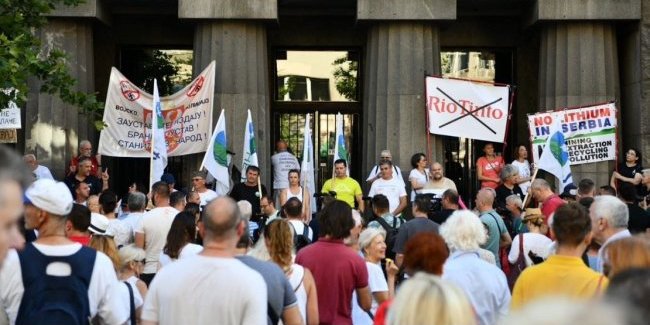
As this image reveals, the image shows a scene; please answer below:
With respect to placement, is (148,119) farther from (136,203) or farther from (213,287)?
(213,287)

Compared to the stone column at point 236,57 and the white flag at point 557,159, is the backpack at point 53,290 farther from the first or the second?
the stone column at point 236,57

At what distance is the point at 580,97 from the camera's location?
64.2 feet

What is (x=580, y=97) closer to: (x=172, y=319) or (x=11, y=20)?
(x=11, y=20)

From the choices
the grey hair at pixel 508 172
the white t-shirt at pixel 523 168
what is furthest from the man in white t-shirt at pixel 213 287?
the white t-shirt at pixel 523 168

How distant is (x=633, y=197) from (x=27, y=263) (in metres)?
6.97

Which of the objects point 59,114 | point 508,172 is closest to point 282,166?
point 59,114

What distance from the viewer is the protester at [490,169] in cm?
1861

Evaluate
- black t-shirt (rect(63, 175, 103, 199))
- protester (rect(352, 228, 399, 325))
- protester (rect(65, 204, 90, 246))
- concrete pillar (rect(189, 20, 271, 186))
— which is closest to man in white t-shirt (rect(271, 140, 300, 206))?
concrete pillar (rect(189, 20, 271, 186))

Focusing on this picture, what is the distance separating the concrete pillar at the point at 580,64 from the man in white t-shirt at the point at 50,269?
14912 mm

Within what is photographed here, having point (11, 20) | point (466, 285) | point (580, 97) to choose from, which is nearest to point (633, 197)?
point (466, 285)

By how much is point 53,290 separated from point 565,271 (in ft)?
9.13

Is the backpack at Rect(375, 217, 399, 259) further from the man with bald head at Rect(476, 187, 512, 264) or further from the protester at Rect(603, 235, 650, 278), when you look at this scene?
the protester at Rect(603, 235, 650, 278)

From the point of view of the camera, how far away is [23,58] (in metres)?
12.9

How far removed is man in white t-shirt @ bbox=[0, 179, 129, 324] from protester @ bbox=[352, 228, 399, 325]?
2.61m
